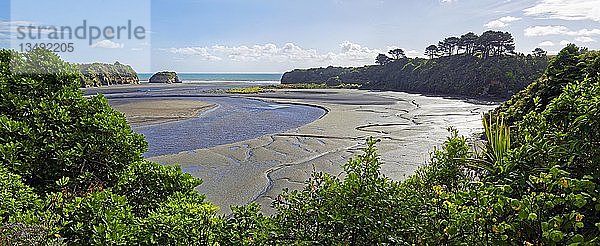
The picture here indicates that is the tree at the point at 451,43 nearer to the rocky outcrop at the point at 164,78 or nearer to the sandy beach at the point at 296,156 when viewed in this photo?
the sandy beach at the point at 296,156

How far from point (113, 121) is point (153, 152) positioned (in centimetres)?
795

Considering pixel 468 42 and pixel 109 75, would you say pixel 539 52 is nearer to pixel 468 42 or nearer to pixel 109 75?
pixel 468 42

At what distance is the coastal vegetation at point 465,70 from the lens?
3912 centimetres

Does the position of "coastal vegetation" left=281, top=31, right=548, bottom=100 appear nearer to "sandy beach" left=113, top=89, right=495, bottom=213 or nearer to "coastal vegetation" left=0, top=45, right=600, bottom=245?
"sandy beach" left=113, top=89, right=495, bottom=213

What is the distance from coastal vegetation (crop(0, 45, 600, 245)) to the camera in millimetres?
1831

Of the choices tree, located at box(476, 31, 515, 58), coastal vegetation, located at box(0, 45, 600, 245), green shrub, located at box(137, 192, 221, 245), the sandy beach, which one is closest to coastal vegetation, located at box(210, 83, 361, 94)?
tree, located at box(476, 31, 515, 58)

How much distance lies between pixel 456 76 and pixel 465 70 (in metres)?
1.17

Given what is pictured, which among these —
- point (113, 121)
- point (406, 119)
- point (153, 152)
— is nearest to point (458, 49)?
point (406, 119)

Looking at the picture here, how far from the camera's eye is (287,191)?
119 inches

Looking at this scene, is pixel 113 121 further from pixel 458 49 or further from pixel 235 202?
pixel 458 49

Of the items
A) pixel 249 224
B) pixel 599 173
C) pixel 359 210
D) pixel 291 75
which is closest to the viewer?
pixel 599 173

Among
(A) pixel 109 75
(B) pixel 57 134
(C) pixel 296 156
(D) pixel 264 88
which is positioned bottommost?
(C) pixel 296 156

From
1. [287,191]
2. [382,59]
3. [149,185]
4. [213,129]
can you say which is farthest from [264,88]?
[287,191]

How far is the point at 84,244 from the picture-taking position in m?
2.81
